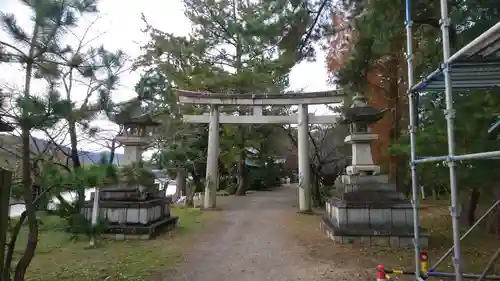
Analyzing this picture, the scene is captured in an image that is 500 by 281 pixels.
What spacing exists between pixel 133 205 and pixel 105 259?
1.93 meters

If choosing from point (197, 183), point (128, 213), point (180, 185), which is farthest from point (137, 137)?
point (180, 185)

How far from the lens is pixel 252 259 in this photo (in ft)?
18.2

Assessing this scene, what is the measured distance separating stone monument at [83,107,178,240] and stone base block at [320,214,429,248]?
3.72 m

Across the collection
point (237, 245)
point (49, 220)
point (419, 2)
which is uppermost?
point (419, 2)

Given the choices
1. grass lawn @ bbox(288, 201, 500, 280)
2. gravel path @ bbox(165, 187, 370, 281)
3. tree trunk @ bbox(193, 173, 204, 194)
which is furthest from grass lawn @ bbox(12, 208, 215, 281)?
tree trunk @ bbox(193, 173, 204, 194)

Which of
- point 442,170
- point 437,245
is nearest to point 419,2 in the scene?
point 442,170

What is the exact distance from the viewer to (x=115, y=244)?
6625 millimetres

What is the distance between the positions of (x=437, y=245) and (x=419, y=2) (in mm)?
4168

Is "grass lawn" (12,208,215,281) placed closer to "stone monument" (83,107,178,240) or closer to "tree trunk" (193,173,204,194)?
"stone monument" (83,107,178,240)

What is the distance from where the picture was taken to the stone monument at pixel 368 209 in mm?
6484

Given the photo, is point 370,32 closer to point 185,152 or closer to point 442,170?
point 442,170

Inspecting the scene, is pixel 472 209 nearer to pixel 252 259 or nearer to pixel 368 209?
pixel 368 209

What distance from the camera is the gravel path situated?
4672 millimetres

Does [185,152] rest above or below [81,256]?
above
